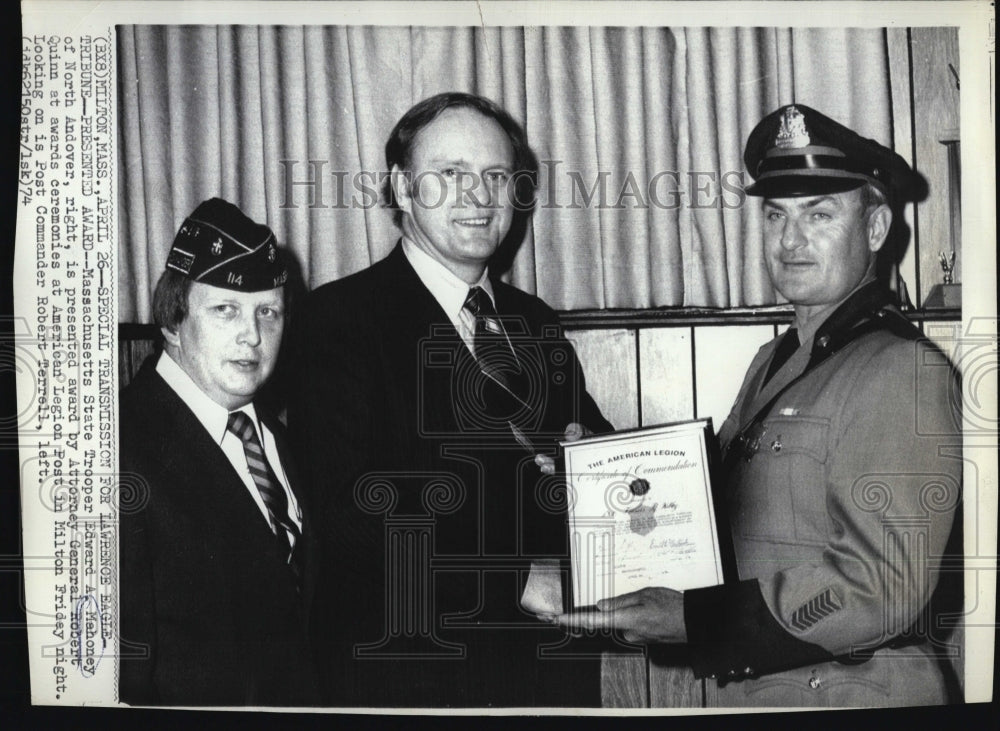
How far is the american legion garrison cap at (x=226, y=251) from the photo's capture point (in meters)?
1.86

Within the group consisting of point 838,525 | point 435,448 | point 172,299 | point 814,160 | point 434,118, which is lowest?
point 838,525

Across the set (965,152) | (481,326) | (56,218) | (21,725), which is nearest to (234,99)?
(56,218)

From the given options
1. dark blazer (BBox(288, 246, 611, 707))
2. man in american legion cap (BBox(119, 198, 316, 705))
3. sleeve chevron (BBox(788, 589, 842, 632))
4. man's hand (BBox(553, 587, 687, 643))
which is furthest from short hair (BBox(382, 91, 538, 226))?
sleeve chevron (BBox(788, 589, 842, 632))

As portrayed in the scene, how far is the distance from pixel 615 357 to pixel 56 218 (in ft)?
3.79

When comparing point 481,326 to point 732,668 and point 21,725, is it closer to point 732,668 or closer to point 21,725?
point 732,668

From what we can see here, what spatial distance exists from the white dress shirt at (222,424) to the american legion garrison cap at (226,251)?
7.4 inches

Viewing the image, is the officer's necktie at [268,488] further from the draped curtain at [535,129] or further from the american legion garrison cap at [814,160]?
the american legion garrison cap at [814,160]

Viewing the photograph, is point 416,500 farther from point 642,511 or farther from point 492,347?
Answer: point 642,511

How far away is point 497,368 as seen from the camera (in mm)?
1910

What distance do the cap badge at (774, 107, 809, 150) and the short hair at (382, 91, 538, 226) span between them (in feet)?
1.59

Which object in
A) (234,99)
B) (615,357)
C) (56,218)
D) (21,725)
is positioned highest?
(234,99)

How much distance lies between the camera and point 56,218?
1926 millimetres

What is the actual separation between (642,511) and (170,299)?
3.31ft

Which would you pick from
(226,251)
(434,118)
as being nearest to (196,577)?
(226,251)
